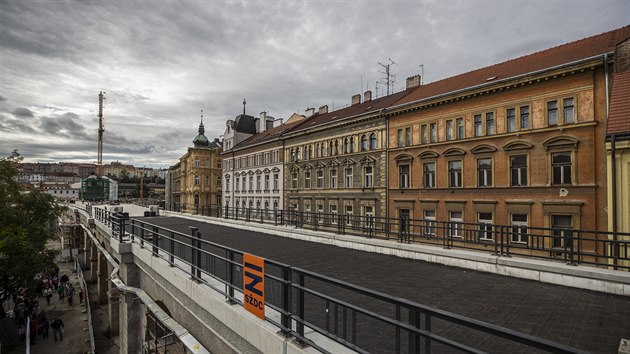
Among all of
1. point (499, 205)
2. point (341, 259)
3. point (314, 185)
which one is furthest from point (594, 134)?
point (314, 185)

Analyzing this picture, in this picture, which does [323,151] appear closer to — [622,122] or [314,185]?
[314,185]

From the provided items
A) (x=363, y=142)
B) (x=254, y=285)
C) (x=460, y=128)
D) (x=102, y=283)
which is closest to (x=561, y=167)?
(x=460, y=128)

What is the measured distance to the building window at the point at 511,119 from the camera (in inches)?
812

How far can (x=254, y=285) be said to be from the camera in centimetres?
488

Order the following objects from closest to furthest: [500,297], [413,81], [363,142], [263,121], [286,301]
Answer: [286,301], [500,297], [363,142], [413,81], [263,121]

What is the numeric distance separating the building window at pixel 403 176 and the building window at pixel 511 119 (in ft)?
25.9

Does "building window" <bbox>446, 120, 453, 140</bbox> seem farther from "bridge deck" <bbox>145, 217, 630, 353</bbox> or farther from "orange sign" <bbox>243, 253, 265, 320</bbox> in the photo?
"orange sign" <bbox>243, 253, 265, 320</bbox>

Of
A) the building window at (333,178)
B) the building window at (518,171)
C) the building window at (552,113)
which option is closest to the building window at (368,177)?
the building window at (333,178)

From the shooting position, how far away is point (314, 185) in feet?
115

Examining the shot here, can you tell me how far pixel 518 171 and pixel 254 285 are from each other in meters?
20.8

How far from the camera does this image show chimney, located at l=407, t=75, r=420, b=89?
3228cm

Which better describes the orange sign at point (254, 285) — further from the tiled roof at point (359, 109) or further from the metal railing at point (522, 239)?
the tiled roof at point (359, 109)

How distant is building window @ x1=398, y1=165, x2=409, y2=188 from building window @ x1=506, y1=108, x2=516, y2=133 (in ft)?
25.9

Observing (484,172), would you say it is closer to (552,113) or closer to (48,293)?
(552,113)
